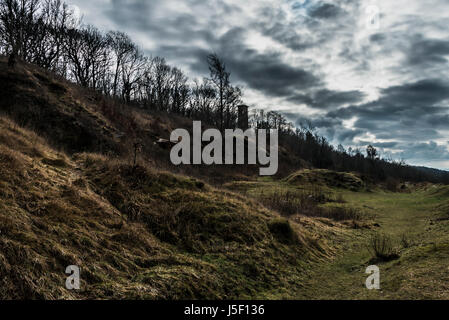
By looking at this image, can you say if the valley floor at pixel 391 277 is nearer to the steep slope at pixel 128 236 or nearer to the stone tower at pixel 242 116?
the steep slope at pixel 128 236

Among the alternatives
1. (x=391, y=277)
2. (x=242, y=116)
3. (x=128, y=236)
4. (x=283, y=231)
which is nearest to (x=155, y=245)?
(x=128, y=236)

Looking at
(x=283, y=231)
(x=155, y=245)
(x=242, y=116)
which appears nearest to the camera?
(x=155, y=245)

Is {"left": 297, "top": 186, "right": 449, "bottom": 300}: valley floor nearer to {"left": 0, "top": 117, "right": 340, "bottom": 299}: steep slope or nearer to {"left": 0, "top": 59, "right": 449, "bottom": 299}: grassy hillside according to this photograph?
{"left": 0, "top": 59, "right": 449, "bottom": 299}: grassy hillside

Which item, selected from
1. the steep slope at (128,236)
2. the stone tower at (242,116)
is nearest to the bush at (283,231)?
the steep slope at (128,236)

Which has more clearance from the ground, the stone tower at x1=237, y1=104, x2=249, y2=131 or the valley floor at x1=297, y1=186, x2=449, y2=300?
the stone tower at x1=237, y1=104, x2=249, y2=131

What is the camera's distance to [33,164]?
759 centimetres

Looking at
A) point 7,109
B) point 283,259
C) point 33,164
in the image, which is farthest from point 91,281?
point 7,109

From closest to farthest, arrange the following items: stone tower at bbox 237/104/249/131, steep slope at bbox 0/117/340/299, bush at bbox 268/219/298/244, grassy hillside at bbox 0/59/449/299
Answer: steep slope at bbox 0/117/340/299 → grassy hillside at bbox 0/59/449/299 → bush at bbox 268/219/298/244 → stone tower at bbox 237/104/249/131

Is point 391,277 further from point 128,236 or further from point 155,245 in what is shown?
point 128,236

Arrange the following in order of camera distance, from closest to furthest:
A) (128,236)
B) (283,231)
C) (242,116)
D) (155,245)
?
(128,236) < (155,245) < (283,231) < (242,116)

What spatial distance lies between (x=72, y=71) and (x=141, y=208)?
47547 millimetres

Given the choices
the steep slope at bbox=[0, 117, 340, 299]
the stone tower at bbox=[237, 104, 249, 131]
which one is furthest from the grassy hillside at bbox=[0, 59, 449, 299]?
the stone tower at bbox=[237, 104, 249, 131]

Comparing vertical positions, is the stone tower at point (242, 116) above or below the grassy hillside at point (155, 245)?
above

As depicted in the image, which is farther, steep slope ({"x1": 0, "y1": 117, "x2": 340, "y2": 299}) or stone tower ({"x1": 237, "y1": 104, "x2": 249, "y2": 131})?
stone tower ({"x1": 237, "y1": 104, "x2": 249, "y2": 131})
